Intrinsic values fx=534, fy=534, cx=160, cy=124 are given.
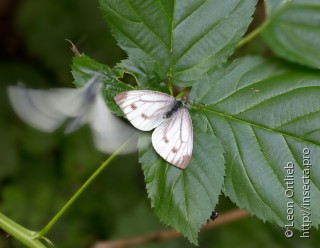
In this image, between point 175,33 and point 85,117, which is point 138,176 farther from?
point 175,33

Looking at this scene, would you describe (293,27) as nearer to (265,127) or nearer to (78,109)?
(265,127)

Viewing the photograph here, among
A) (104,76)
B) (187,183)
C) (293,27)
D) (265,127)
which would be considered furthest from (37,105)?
(293,27)

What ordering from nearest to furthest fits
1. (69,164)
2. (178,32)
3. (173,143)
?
(173,143)
(178,32)
(69,164)

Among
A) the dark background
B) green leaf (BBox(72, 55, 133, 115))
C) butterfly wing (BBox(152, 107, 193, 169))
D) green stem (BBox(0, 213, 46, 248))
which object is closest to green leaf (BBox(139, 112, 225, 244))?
butterfly wing (BBox(152, 107, 193, 169))

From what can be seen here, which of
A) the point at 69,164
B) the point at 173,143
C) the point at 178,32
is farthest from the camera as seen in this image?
the point at 69,164

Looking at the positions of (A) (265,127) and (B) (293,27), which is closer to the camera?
(A) (265,127)

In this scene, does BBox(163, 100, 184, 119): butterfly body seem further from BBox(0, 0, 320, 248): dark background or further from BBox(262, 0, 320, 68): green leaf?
BBox(0, 0, 320, 248): dark background

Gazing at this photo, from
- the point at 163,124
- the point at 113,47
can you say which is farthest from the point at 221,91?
the point at 113,47
